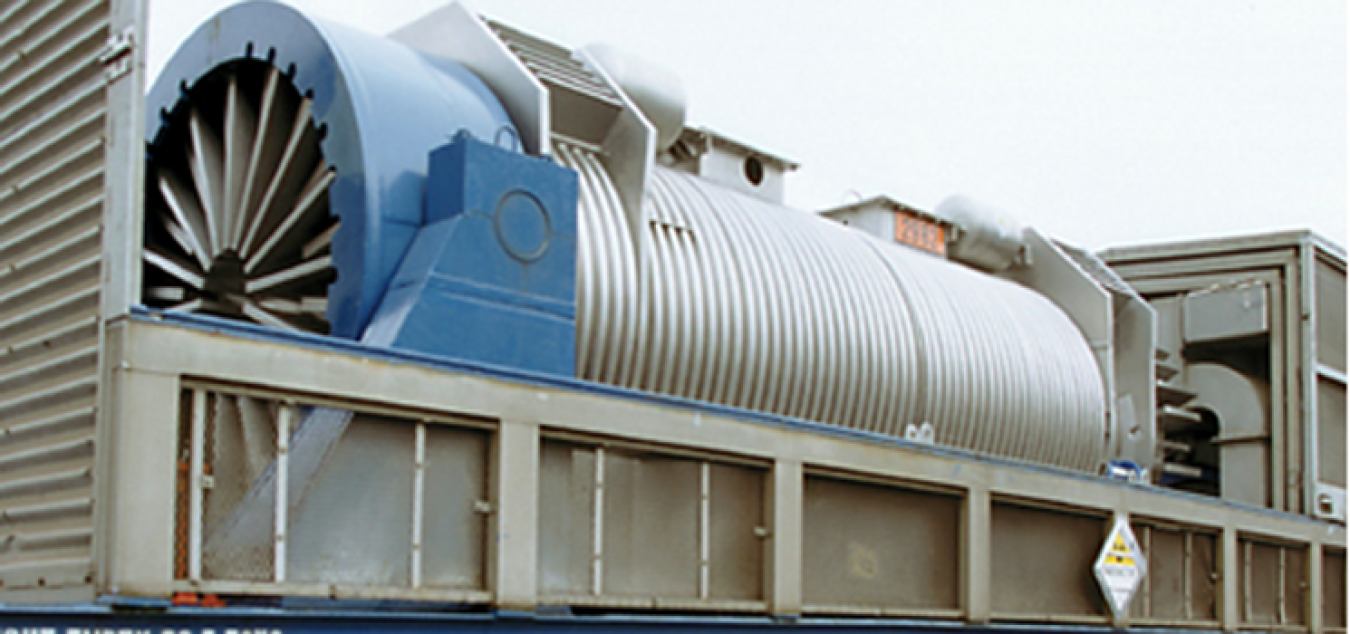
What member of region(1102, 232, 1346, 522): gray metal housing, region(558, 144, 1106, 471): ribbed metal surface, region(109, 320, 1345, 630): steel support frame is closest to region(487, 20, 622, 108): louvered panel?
region(558, 144, 1106, 471): ribbed metal surface

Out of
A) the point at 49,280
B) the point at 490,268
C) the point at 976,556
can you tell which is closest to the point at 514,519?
the point at 490,268

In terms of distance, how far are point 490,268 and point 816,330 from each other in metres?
3.71

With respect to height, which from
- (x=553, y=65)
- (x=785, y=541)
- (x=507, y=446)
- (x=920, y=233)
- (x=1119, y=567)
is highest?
(x=553, y=65)

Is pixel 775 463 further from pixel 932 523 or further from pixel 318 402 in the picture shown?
pixel 318 402

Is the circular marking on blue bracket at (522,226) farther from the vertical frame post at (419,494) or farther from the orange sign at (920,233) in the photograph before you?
the orange sign at (920,233)

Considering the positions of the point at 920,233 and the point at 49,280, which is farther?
the point at 920,233

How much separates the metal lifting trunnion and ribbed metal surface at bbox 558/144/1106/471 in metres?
0.03

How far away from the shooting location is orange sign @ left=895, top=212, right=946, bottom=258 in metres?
13.9

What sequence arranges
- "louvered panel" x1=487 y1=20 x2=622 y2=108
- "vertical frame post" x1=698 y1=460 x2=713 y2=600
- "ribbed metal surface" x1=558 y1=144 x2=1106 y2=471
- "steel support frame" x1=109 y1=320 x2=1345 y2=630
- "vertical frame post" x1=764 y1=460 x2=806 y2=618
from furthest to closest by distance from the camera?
"louvered panel" x1=487 y1=20 x2=622 y2=108 < "ribbed metal surface" x1=558 y1=144 x2=1106 y2=471 < "vertical frame post" x1=764 y1=460 x2=806 y2=618 < "vertical frame post" x1=698 y1=460 x2=713 y2=600 < "steel support frame" x1=109 y1=320 x2=1345 y2=630

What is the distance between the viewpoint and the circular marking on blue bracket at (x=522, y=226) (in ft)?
24.6

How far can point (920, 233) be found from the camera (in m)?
14.2

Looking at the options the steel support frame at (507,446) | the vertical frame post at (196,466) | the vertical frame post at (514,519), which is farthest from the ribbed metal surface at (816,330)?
the vertical frame post at (196,466)

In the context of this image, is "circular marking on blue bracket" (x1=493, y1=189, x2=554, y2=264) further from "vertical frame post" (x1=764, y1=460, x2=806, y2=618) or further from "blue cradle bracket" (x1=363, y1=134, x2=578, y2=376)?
"vertical frame post" (x1=764, y1=460, x2=806, y2=618)

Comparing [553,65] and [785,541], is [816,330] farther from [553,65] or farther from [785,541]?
[785,541]
